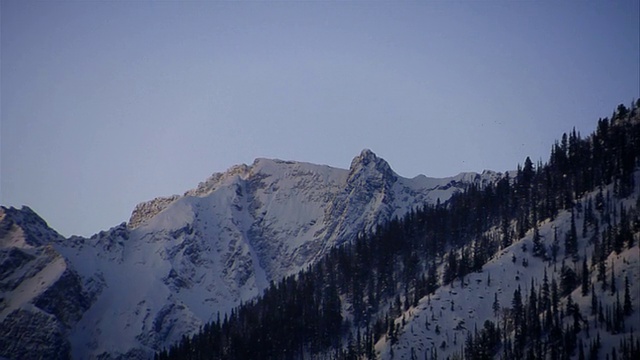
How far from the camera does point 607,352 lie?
197625mm

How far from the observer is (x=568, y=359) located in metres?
200

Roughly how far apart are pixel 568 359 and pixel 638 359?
15173mm

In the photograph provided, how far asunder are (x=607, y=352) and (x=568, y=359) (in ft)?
25.4

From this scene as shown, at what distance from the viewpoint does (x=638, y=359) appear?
188875 millimetres

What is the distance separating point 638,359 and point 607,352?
938 centimetres
